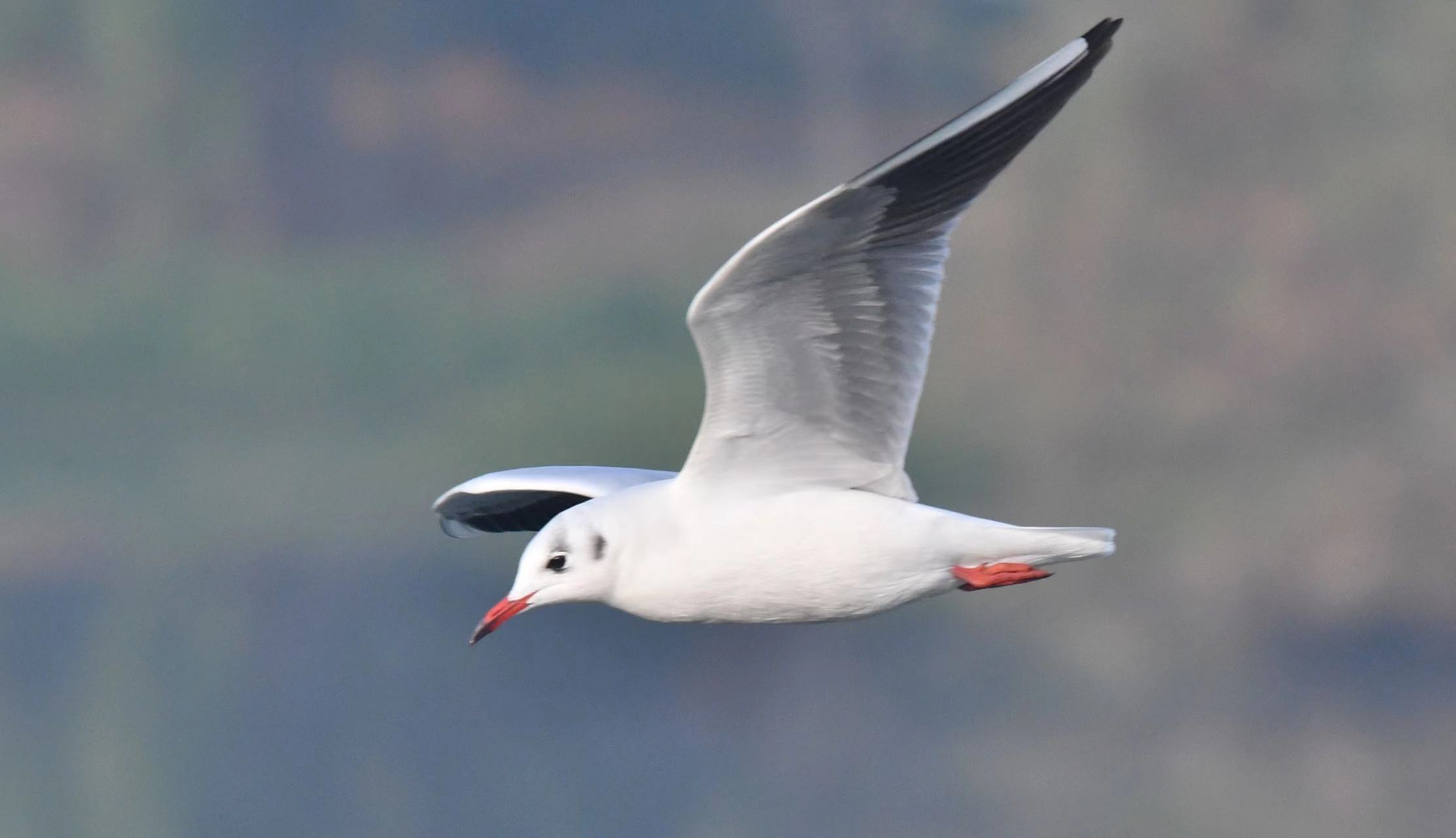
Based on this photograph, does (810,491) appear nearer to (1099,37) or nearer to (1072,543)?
(1072,543)

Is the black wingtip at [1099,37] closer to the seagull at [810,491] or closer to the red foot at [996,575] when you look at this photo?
the seagull at [810,491]

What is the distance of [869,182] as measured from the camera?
4.61 meters

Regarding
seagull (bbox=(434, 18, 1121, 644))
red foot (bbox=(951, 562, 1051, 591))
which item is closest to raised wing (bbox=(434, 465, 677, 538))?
seagull (bbox=(434, 18, 1121, 644))

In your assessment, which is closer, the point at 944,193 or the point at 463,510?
the point at 944,193

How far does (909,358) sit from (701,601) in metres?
0.86

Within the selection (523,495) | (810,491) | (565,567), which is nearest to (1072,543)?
(810,491)

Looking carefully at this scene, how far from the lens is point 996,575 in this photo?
5.28 meters

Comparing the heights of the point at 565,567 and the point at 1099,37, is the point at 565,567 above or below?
below

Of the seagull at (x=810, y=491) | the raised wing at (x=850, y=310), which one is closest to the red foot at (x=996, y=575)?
the seagull at (x=810, y=491)

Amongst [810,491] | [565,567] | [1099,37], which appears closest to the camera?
[1099,37]

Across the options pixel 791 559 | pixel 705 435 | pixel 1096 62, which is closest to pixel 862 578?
pixel 791 559

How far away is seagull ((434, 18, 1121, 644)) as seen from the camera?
15.9 feet

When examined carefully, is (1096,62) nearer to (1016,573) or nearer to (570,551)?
(1016,573)

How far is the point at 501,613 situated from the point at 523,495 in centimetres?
169
